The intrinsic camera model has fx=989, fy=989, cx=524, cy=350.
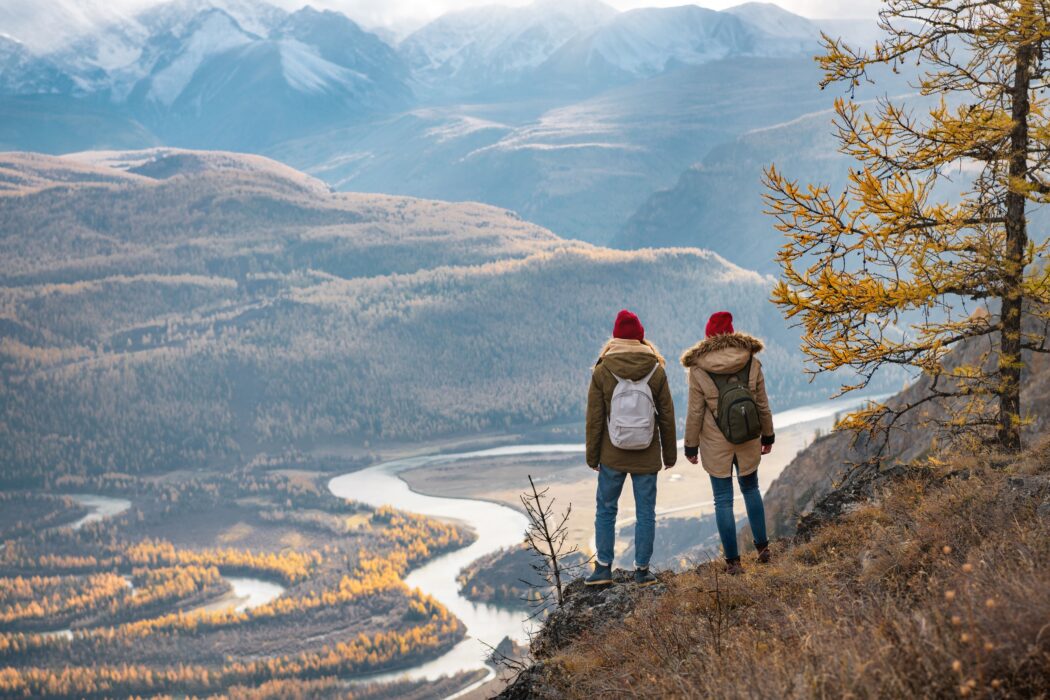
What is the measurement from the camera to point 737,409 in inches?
499

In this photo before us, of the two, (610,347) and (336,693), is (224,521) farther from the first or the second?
(610,347)

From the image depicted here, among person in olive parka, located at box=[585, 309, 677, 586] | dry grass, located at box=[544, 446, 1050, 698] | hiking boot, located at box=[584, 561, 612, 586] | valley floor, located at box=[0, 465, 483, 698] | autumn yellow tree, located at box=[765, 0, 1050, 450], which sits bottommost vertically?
valley floor, located at box=[0, 465, 483, 698]

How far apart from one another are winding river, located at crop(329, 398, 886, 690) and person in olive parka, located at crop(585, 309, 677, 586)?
3570cm

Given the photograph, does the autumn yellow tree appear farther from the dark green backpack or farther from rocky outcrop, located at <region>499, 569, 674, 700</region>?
rocky outcrop, located at <region>499, 569, 674, 700</region>

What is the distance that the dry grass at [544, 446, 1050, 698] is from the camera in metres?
7.09

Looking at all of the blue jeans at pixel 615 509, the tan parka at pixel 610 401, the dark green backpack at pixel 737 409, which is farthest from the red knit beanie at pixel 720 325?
the blue jeans at pixel 615 509

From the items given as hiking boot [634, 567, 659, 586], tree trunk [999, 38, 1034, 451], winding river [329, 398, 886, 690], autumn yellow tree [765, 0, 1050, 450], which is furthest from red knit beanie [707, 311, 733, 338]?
winding river [329, 398, 886, 690]

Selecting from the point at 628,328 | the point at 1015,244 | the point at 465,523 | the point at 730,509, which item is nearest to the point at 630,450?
the point at 730,509

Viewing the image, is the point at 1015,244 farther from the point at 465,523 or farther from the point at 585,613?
the point at 465,523

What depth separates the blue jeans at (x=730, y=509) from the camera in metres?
13.3

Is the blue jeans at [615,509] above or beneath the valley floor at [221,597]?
above

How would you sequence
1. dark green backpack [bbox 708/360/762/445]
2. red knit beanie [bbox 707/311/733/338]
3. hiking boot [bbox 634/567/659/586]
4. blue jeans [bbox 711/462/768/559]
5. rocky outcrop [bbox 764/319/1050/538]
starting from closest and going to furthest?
dark green backpack [bbox 708/360/762/445] < red knit beanie [bbox 707/311/733/338] < blue jeans [bbox 711/462/768/559] < hiking boot [bbox 634/567/659/586] < rocky outcrop [bbox 764/319/1050/538]

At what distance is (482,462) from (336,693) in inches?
3752

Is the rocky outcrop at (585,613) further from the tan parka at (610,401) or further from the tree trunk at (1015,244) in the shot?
the tree trunk at (1015,244)
